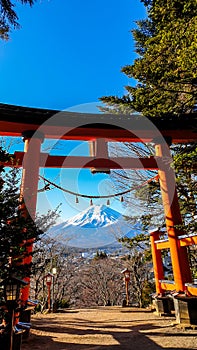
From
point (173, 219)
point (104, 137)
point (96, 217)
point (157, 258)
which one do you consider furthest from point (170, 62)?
point (96, 217)

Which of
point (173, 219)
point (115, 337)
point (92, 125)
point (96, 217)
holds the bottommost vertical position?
point (115, 337)

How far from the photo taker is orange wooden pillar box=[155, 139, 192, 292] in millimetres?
4547

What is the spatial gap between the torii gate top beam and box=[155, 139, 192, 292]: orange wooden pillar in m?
0.43

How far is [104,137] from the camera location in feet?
17.4

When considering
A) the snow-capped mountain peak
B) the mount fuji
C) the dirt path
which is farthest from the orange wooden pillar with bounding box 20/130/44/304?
the snow-capped mountain peak

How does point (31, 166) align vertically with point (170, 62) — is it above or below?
below

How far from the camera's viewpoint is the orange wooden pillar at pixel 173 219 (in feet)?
14.9

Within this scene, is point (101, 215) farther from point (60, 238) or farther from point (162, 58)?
point (162, 58)

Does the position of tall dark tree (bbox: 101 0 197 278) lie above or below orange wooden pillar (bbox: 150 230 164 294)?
above

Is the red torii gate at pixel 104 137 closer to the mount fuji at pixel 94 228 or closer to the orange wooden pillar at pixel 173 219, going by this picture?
the orange wooden pillar at pixel 173 219

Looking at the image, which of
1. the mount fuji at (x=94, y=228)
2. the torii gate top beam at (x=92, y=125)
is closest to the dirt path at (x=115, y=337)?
the mount fuji at (x=94, y=228)

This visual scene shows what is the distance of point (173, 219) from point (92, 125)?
2576mm

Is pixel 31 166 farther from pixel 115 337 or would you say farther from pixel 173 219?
pixel 115 337

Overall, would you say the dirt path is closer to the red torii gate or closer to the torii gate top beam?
the red torii gate
